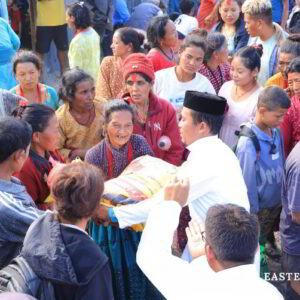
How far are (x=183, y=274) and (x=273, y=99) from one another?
2058 mm

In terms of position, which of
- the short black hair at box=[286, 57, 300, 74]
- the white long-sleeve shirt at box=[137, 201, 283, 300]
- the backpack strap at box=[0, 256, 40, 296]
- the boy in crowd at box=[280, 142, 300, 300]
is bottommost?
the boy in crowd at box=[280, 142, 300, 300]

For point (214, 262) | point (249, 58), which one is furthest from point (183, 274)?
point (249, 58)

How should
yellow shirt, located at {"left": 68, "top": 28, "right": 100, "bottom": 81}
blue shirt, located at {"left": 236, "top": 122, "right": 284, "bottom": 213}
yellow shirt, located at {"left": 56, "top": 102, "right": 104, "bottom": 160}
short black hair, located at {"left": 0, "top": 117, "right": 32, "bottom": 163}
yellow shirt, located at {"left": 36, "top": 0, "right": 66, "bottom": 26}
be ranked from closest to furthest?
short black hair, located at {"left": 0, "top": 117, "right": 32, "bottom": 163}, blue shirt, located at {"left": 236, "top": 122, "right": 284, "bottom": 213}, yellow shirt, located at {"left": 56, "top": 102, "right": 104, "bottom": 160}, yellow shirt, located at {"left": 68, "top": 28, "right": 100, "bottom": 81}, yellow shirt, located at {"left": 36, "top": 0, "right": 66, "bottom": 26}

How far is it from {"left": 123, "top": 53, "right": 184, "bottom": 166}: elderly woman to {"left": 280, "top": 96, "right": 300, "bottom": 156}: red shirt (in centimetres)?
85

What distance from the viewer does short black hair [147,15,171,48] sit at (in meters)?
5.37

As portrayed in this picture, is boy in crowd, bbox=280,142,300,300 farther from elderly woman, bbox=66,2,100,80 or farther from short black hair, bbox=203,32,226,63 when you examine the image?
elderly woman, bbox=66,2,100,80

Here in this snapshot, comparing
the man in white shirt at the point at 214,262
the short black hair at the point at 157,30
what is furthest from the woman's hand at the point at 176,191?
the short black hair at the point at 157,30

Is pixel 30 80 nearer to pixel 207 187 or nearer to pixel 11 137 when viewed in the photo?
pixel 11 137

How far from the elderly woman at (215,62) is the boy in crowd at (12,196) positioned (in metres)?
2.91

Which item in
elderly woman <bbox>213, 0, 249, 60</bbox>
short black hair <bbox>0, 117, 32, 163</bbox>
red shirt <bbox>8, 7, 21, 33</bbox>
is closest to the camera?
short black hair <bbox>0, 117, 32, 163</bbox>

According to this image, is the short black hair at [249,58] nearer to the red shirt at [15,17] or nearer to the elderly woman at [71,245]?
the elderly woman at [71,245]

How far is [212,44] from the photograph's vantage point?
17.0 ft

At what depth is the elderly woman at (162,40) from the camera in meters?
5.31

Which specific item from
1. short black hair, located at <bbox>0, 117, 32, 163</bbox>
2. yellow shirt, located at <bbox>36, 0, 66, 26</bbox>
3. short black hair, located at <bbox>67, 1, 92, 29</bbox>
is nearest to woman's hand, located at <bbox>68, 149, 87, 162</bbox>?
short black hair, located at <bbox>0, 117, 32, 163</bbox>
